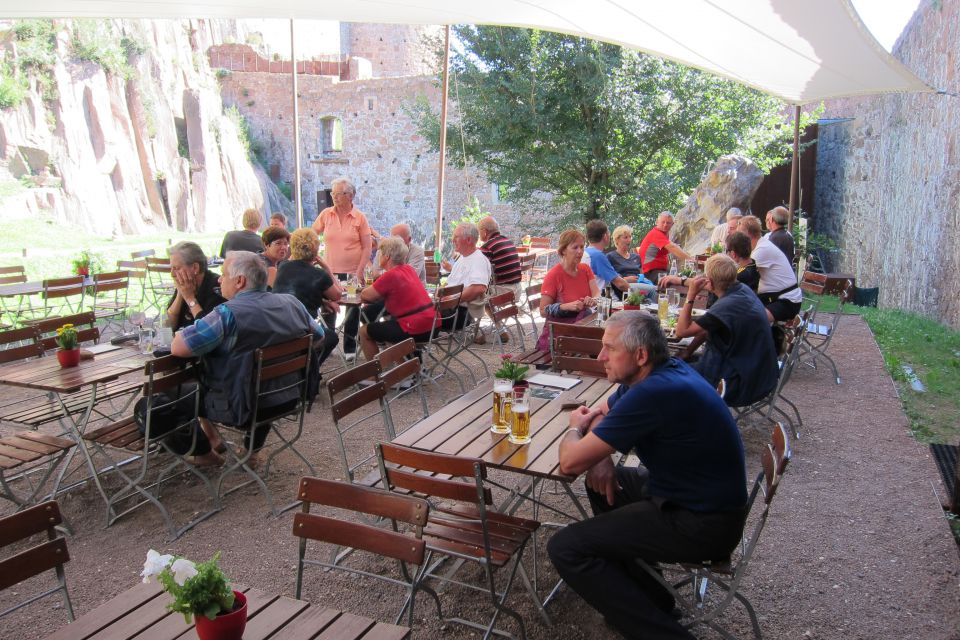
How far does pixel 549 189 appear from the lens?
14016 mm

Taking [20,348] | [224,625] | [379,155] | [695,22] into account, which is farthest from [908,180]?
[379,155]

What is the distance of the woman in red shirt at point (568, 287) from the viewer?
548 centimetres

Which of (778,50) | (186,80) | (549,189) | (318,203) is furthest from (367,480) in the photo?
(186,80)

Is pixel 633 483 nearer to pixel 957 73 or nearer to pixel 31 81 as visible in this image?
pixel 957 73

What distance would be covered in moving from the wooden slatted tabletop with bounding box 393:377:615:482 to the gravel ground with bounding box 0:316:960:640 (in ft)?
2.30

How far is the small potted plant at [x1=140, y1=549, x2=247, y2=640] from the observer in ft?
5.22

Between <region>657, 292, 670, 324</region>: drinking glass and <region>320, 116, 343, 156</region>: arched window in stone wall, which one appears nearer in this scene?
<region>657, 292, 670, 324</region>: drinking glass

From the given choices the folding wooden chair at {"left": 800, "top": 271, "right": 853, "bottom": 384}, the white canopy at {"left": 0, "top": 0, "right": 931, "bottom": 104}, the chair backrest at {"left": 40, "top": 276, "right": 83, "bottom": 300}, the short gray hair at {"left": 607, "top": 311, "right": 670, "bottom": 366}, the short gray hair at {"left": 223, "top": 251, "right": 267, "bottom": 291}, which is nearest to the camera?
the short gray hair at {"left": 607, "top": 311, "right": 670, "bottom": 366}

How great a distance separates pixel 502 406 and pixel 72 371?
243 centimetres

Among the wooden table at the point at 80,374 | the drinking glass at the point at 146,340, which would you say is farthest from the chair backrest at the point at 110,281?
the drinking glass at the point at 146,340

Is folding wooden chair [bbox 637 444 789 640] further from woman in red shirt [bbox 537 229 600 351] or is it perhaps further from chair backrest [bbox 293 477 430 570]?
woman in red shirt [bbox 537 229 600 351]

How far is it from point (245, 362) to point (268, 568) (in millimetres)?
1093

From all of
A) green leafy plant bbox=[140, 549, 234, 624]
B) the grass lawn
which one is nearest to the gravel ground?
the grass lawn

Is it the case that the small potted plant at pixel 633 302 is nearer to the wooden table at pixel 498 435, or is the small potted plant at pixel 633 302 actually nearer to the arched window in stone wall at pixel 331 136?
the wooden table at pixel 498 435
